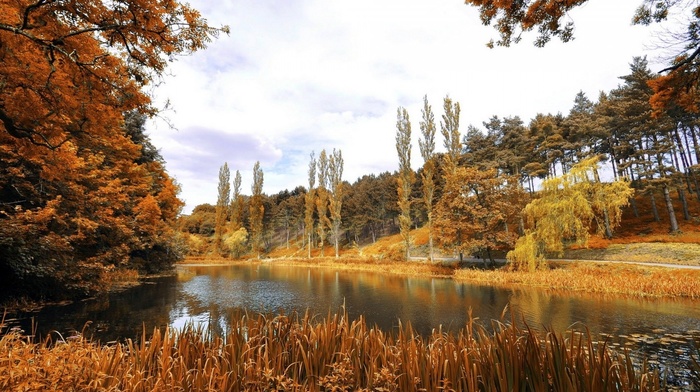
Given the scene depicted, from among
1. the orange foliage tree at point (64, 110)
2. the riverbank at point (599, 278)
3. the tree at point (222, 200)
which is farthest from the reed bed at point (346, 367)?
the tree at point (222, 200)

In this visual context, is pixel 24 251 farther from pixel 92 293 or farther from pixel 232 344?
pixel 232 344

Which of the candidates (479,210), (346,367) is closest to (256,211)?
(479,210)

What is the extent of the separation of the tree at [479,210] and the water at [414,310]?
24.3 feet

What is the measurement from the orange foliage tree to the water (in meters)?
2.37

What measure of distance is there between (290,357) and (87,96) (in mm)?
8566

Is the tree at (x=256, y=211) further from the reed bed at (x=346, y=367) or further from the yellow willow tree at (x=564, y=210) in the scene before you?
the reed bed at (x=346, y=367)

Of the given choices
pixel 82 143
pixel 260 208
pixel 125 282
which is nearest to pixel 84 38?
pixel 82 143

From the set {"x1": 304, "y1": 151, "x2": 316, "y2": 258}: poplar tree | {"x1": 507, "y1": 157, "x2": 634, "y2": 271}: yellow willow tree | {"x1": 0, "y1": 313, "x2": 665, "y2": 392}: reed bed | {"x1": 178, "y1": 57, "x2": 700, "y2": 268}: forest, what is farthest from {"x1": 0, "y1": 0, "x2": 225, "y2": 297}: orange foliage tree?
{"x1": 304, "y1": 151, "x2": 316, "y2": 258}: poplar tree

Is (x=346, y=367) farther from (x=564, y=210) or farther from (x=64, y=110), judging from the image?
(x=564, y=210)

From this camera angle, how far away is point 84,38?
7215 mm

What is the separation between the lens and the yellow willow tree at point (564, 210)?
2273 centimetres

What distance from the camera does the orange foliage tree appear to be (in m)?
6.51

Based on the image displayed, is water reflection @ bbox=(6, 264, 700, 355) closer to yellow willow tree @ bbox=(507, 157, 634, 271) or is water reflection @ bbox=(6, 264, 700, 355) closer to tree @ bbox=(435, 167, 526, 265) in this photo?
yellow willow tree @ bbox=(507, 157, 634, 271)

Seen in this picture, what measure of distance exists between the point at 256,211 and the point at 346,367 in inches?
2365
